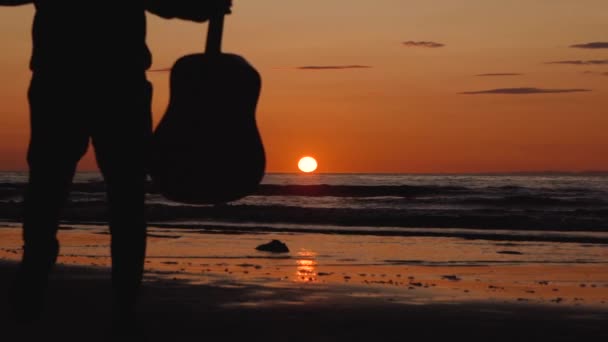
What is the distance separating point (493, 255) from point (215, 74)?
9613 mm

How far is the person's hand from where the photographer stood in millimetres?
4102

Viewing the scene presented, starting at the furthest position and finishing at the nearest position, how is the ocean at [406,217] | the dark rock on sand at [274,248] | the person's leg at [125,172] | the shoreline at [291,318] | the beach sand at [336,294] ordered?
1. the ocean at [406,217]
2. the dark rock on sand at [274,248]
3. the beach sand at [336,294]
4. the shoreline at [291,318]
5. the person's leg at [125,172]

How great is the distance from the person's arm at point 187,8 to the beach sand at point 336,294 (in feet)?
4.47

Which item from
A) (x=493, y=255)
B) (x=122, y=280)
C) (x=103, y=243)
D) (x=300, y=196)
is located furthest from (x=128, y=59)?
(x=300, y=196)

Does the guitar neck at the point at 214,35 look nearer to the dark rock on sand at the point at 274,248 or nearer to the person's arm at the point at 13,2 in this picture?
the person's arm at the point at 13,2

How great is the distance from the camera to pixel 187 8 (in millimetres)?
4102

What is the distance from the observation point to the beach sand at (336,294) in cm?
528

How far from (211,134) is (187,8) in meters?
0.51

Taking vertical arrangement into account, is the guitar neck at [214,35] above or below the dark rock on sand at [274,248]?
below

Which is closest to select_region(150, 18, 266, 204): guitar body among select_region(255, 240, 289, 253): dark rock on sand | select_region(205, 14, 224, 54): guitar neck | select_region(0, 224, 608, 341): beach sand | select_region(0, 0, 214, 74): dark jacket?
select_region(205, 14, 224, 54): guitar neck

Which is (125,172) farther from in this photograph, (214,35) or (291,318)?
(291,318)

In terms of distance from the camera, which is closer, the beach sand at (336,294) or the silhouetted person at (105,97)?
the silhouetted person at (105,97)

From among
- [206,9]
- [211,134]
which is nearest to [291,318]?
[211,134]

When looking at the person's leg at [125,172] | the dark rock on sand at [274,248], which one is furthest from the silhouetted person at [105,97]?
the dark rock on sand at [274,248]
